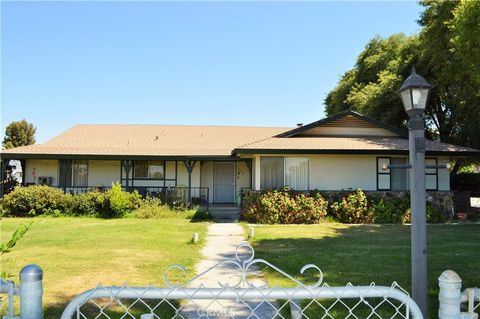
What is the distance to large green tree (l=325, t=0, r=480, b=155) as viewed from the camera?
16266 millimetres

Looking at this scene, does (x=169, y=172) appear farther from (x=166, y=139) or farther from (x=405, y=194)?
(x=405, y=194)

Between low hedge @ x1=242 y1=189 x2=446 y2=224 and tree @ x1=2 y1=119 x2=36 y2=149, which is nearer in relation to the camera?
low hedge @ x1=242 y1=189 x2=446 y2=224

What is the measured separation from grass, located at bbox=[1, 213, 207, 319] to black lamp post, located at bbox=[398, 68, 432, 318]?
4.05 meters

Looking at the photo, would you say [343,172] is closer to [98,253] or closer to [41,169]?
[98,253]

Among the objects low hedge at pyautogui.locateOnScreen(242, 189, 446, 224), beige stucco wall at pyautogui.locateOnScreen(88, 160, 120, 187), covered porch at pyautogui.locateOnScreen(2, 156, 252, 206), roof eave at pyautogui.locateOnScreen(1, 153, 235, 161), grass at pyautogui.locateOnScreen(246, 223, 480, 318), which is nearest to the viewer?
grass at pyautogui.locateOnScreen(246, 223, 480, 318)

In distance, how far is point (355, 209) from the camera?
55.0ft

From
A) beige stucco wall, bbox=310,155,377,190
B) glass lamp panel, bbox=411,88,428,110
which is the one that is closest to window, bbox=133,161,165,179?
beige stucco wall, bbox=310,155,377,190

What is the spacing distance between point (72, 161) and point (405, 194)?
668 inches

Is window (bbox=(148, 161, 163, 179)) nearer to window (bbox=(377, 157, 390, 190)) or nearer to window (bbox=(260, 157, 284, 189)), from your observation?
window (bbox=(260, 157, 284, 189))

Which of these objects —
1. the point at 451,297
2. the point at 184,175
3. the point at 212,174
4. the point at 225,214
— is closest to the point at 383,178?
the point at 225,214

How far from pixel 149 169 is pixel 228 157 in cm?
473

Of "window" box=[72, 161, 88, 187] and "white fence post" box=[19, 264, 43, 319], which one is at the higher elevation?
"window" box=[72, 161, 88, 187]

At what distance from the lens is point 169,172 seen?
2350 cm

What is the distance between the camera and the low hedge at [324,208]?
53.9 feet
